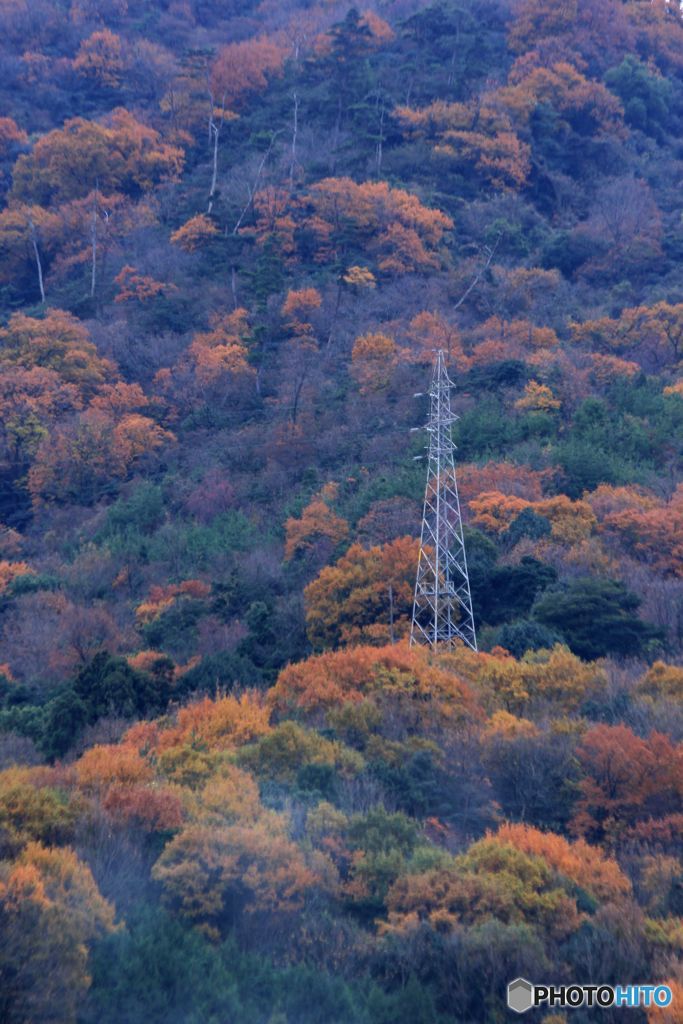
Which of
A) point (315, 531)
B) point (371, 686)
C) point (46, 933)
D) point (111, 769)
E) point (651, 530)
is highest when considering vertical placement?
point (46, 933)

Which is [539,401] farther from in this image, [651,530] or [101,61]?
[101,61]

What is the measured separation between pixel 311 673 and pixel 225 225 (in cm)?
4022

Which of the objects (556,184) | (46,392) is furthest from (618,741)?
(556,184)

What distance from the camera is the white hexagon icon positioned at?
1326cm

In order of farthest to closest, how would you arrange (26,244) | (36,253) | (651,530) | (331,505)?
(26,244) < (36,253) < (331,505) < (651,530)

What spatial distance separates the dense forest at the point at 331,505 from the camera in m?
14.6

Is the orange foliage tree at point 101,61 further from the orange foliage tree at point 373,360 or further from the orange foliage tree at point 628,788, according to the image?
the orange foliage tree at point 628,788

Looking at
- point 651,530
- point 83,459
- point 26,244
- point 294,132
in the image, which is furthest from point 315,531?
point 294,132

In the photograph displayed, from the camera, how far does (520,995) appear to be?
13344 millimetres

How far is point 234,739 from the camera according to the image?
21.0m

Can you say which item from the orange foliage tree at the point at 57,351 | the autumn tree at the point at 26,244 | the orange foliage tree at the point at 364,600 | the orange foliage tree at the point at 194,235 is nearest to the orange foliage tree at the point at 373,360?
the orange foliage tree at the point at 57,351

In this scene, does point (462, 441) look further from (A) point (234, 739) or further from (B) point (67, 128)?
(B) point (67, 128)

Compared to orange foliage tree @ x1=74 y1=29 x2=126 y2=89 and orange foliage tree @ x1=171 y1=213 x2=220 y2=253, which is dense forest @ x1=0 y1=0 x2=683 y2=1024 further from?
orange foliage tree @ x1=74 y1=29 x2=126 y2=89

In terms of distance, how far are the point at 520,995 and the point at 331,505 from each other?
23964 mm
